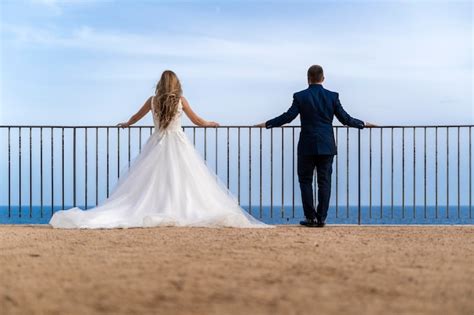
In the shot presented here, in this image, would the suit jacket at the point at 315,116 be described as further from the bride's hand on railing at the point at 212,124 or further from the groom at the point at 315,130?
the bride's hand on railing at the point at 212,124

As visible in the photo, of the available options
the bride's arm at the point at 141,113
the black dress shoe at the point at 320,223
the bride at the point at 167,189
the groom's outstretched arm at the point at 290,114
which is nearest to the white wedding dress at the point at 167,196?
the bride at the point at 167,189

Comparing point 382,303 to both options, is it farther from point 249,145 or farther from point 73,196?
point 73,196

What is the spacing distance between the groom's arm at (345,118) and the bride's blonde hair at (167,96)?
1.77 m

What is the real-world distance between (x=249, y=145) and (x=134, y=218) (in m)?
2.17

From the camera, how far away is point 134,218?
8.16 meters

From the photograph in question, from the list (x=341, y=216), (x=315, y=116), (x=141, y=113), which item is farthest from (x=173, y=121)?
(x=341, y=216)

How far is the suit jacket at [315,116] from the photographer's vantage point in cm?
834

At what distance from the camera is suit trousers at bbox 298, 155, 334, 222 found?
8.41 meters

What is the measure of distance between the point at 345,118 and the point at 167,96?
79.4 inches

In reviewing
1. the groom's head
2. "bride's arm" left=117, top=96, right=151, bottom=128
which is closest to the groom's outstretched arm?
the groom's head

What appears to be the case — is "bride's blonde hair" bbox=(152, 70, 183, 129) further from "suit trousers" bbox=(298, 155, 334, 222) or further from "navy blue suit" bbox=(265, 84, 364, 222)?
"suit trousers" bbox=(298, 155, 334, 222)

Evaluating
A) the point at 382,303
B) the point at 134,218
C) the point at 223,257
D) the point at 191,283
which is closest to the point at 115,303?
the point at 191,283

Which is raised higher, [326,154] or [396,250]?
[326,154]

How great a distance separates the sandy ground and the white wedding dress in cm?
72
